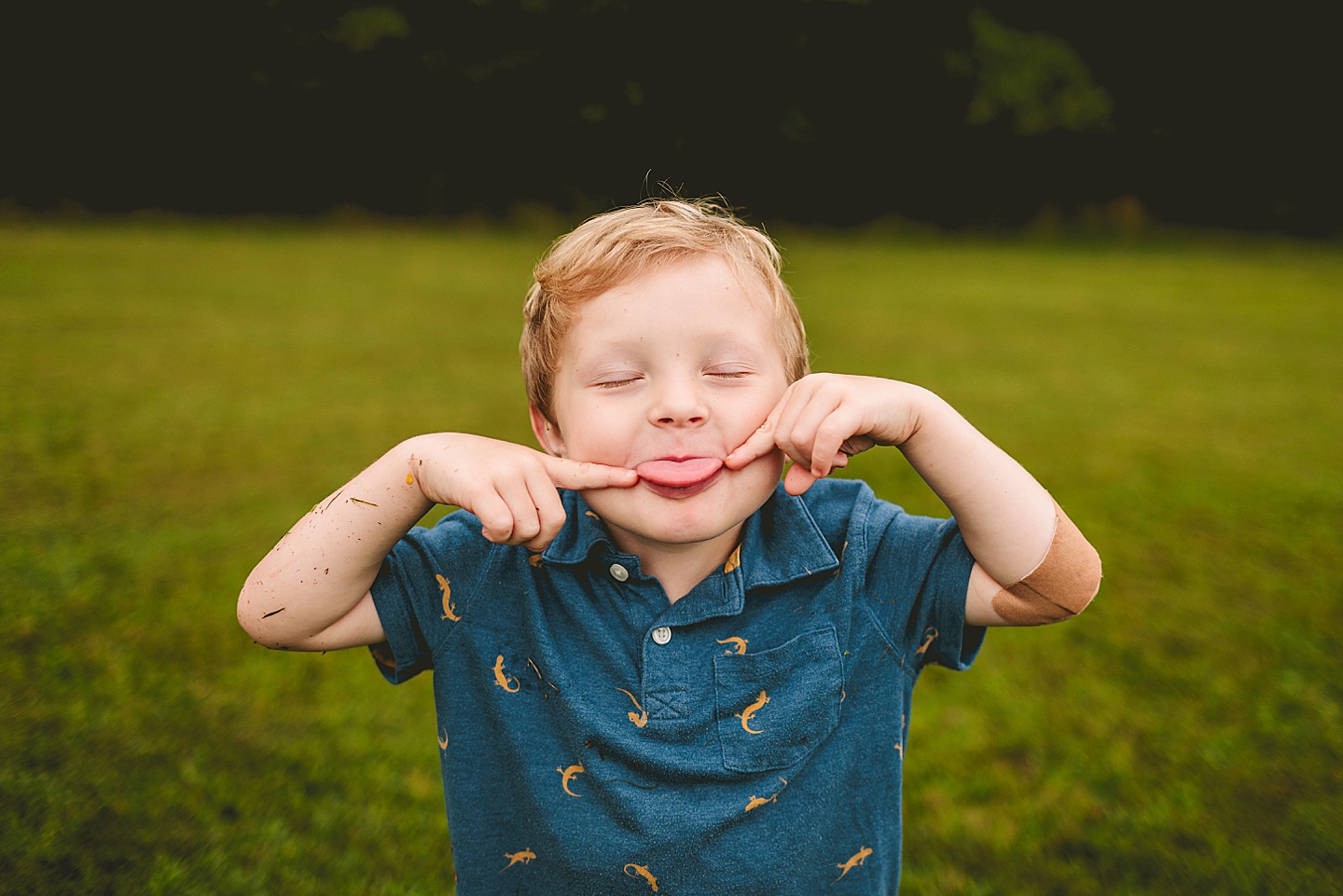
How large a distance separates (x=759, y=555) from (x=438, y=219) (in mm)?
20941

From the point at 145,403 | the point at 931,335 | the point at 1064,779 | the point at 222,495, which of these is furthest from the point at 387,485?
the point at 931,335

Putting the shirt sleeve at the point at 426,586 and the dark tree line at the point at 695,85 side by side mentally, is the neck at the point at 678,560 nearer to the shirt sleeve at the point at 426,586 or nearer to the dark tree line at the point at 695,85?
the shirt sleeve at the point at 426,586

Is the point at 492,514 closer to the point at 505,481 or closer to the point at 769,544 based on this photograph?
the point at 505,481

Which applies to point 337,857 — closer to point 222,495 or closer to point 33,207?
point 222,495

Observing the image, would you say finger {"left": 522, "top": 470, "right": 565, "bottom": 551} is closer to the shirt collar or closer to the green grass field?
the shirt collar

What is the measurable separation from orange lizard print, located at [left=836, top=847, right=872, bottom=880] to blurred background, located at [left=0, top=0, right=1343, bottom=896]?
1.41ft

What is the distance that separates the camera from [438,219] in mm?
20969

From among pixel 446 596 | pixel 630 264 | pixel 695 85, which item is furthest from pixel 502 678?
pixel 695 85

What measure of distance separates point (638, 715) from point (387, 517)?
42 centimetres

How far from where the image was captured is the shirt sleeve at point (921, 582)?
133cm

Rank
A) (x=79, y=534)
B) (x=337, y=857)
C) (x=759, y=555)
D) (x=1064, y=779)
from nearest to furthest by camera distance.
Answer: (x=759, y=555)
(x=337, y=857)
(x=1064, y=779)
(x=79, y=534)

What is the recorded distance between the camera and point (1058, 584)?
125 cm

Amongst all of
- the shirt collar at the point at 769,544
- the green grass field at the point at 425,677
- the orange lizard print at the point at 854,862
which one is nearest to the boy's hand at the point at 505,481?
the shirt collar at the point at 769,544

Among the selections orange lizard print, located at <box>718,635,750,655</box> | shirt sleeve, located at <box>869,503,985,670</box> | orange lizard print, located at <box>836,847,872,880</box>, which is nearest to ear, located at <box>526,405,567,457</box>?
orange lizard print, located at <box>718,635,750,655</box>
